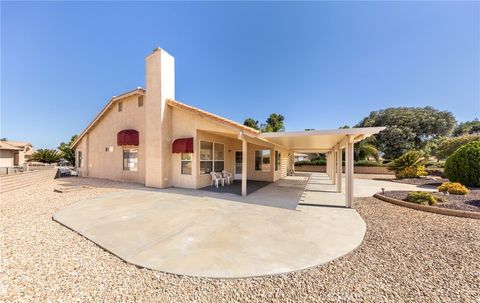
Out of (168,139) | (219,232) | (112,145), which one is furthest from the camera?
(112,145)

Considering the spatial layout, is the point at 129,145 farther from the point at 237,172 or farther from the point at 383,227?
the point at 383,227

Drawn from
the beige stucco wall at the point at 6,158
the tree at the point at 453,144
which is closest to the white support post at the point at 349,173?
the tree at the point at 453,144

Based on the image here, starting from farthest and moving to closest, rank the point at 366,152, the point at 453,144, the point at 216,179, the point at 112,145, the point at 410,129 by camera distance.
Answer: the point at 410,129 → the point at 366,152 → the point at 453,144 → the point at 112,145 → the point at 216,179

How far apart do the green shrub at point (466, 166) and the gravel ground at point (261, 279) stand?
9.07 metres

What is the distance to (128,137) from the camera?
1169 cm

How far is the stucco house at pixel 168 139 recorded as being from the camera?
958 centimetres

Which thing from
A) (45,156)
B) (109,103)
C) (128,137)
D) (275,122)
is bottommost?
(45,156)

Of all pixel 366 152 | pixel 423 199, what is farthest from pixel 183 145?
pixel 366 152

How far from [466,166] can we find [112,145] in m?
23.1

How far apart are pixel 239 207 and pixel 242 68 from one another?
16651mm

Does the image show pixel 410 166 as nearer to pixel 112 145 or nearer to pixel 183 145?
pixel 183 145

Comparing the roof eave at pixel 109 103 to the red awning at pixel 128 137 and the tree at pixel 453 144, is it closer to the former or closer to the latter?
the red awning at pixel 128 137

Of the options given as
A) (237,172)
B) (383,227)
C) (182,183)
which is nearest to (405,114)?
(237,172)

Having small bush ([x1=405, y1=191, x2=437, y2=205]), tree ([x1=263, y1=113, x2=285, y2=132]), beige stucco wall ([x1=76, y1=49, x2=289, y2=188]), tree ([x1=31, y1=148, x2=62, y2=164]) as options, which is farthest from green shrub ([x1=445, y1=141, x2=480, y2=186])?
tree ([x1=31, y1=148, x2=62, y2=164])
